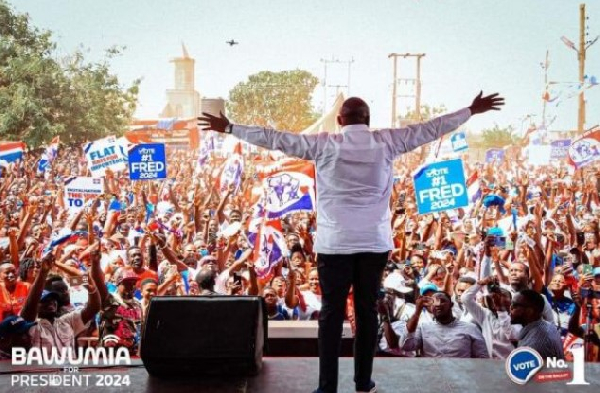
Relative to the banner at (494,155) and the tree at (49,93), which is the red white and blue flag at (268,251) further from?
the banner at (494,155)

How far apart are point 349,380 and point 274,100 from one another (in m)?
4.68

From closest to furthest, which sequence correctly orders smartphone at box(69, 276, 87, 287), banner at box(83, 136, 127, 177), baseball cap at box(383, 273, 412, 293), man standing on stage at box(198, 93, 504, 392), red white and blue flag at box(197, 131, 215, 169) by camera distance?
man standing on stage at box(198, 93, 504, 392)
baseball cap at box(383, 273, 412, 293)
smartphone at box(69, 276, 87, 287)
banner at box(83, 136, 127, 177)
red white and blue flag at box(197, 131, 215, 169)

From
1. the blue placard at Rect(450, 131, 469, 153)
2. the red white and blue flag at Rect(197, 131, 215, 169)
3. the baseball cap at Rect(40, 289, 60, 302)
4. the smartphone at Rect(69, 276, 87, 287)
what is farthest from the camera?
the red white and blue flag at Rect(197, 131, 215, 169)

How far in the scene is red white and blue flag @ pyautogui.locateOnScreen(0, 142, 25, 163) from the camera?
20.4ft

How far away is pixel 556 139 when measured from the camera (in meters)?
7.29

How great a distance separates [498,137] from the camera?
27.5 ft

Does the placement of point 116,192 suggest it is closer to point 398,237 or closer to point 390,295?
point 398,237

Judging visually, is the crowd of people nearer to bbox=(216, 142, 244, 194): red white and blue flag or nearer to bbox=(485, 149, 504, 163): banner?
bbox=(216, 142, 244, 194): red white and blue flag

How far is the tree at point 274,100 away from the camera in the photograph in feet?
21.2

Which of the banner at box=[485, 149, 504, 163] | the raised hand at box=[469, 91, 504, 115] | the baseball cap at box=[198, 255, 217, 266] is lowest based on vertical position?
the baseball cap at box=[198, 255, 217, 266]

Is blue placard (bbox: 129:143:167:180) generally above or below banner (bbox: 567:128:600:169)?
below

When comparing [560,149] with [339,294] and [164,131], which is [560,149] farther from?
[339,294]

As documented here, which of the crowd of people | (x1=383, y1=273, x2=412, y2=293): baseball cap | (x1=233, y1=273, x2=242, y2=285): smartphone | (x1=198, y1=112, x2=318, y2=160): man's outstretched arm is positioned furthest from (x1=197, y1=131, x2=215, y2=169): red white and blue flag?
(x1=198, y1=112, x2=318, y2=160): man's outstretched arm

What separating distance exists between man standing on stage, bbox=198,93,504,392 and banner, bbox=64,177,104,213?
168 inches
